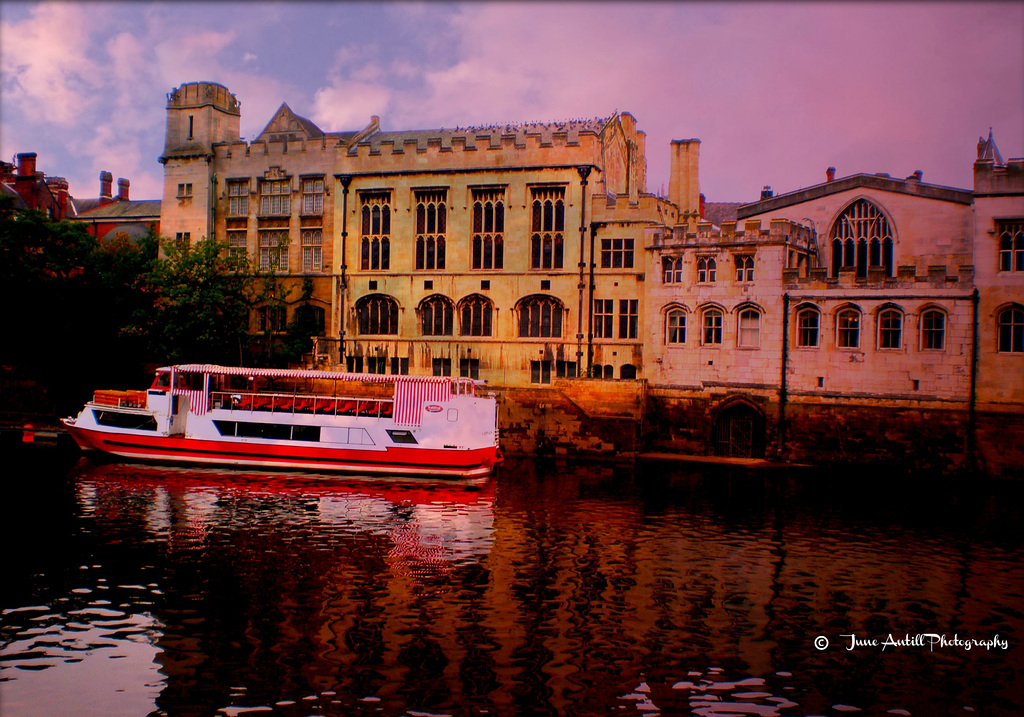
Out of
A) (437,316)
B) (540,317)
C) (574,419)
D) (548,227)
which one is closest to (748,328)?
(574,419)

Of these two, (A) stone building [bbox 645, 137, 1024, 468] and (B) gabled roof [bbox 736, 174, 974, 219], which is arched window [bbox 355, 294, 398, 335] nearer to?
(A) stone building [bbox 645, 137, 1024, 468]

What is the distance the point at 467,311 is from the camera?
52.3m

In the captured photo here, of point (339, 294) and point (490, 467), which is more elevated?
point (339, 294)

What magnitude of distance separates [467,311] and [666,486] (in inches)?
739

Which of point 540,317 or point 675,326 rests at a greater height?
point 540,317

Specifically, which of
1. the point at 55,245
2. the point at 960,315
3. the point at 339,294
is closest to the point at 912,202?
the point at 960,315

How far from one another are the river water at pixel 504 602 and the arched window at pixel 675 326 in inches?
513

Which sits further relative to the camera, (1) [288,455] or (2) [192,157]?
(2) [192,157]

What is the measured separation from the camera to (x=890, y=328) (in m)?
42.6

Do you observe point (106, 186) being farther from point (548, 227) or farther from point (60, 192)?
point (548, 227)

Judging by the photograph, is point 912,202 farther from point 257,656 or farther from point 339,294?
point 257,656

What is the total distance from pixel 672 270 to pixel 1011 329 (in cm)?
1584

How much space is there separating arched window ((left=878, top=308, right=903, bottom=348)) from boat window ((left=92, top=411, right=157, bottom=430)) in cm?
3407

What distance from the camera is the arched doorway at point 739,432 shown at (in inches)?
1769
